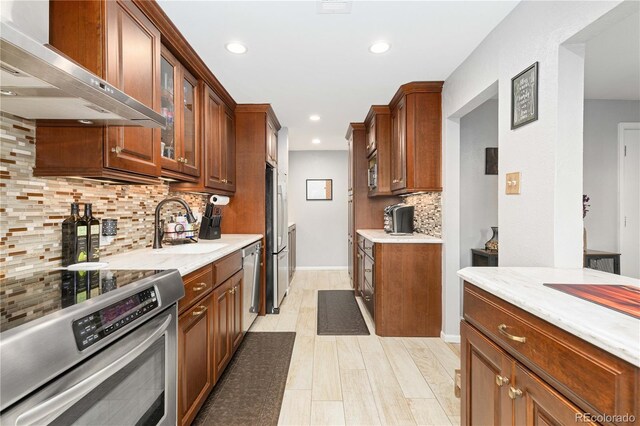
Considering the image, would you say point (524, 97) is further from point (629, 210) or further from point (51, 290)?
point (629, 210)

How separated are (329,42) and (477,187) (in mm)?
2164

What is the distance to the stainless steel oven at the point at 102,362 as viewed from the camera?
70 centimetres

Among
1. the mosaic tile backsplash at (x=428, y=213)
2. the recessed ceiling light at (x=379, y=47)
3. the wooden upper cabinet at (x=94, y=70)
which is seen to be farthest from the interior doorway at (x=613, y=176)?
the wooden upper cabinet at (x=94, y=70)

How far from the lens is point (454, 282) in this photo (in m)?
2.84

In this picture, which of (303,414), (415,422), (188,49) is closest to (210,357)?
(303,414)

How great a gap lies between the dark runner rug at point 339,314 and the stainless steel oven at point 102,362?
1941 millimetres

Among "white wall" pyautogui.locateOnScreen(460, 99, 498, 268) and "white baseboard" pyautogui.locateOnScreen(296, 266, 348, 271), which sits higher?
"white wall" pyautogui.locateOnScreen(460, 99, 498, 268)

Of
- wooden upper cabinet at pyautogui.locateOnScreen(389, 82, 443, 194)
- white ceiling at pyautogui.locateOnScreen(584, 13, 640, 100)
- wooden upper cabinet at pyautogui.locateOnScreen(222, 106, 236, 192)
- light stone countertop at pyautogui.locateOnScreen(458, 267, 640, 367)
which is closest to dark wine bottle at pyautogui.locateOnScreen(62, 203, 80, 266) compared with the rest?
wooden upper cabinet at pyautogui.locateOnScreen(222, 106, 236, 192)

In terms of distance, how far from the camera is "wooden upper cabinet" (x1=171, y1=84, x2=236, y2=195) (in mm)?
2668

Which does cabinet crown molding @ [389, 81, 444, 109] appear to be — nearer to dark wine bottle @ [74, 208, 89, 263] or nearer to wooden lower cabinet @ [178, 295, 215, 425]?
wooden lower cabinet @ [178, 295, 215, 425]

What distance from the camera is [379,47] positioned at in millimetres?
2262

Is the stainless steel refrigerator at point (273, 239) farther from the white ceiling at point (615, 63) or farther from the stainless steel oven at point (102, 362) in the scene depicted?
the white ceiling at point (615, 63)

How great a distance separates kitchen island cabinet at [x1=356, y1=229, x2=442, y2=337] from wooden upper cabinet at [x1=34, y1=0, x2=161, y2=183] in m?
2.22

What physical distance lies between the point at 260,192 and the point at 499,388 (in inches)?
114
